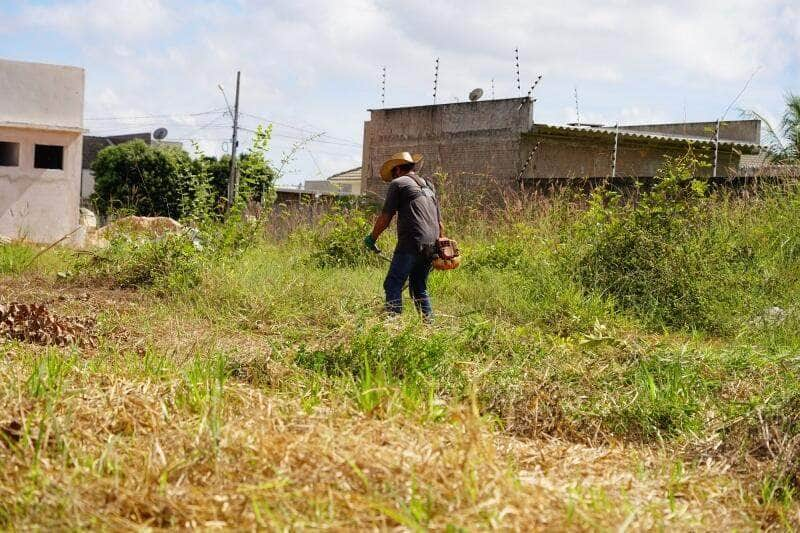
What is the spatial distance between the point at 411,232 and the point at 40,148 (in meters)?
14.0

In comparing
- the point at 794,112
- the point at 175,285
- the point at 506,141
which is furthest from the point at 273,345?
the point at 794,112

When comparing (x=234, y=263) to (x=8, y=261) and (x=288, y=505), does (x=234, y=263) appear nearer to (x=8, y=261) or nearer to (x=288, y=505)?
(x=8, y=261)

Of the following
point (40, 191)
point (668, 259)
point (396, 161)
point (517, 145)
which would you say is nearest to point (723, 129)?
point (517, 145)

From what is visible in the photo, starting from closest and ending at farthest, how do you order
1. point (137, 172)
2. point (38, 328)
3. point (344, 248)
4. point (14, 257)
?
point (38, 328), point (14, 257), point (344, 248), point (137, 172)

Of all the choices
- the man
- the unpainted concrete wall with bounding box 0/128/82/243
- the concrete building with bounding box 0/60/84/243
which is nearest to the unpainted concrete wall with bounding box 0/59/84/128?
the concrete building with bounding box 0/60/84/243

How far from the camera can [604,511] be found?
2828 mm

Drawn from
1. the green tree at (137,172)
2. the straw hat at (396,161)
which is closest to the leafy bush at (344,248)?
the straw hat at (396,161)

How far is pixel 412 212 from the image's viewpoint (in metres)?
8.38

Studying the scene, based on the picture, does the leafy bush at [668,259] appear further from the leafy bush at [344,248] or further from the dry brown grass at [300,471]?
the dry brown grass at [300,471]

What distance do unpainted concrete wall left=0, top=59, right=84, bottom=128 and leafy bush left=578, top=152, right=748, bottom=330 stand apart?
1359 cm

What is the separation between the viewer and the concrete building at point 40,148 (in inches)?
749

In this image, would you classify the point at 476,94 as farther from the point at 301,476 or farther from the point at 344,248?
the point at 301,476

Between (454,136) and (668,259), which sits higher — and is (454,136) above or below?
above

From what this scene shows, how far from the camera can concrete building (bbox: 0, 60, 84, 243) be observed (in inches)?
749
